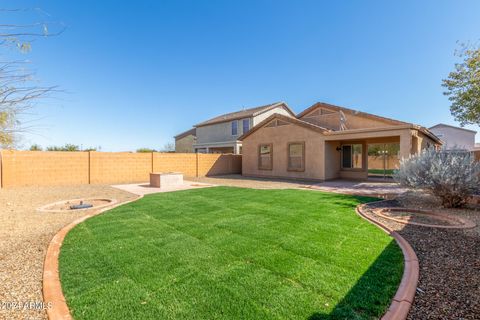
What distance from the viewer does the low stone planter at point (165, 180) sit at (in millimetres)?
13469

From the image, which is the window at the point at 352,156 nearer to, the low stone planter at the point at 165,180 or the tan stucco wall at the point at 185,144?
the low stone planter at the point at 165,180

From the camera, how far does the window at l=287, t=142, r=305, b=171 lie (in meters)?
16.9

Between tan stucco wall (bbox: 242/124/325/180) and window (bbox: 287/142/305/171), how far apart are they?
0.88 ft

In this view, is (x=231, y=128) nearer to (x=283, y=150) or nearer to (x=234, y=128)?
(x=234, y=128)

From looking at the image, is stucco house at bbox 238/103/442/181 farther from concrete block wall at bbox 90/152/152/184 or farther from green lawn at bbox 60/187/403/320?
green lawn at bbox 60/187/403/320

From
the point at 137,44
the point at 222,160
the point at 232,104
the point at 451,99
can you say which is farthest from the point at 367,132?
the point at 232,104

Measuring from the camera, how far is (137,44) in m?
15.3

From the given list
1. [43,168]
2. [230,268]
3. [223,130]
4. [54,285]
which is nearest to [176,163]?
[43,168]

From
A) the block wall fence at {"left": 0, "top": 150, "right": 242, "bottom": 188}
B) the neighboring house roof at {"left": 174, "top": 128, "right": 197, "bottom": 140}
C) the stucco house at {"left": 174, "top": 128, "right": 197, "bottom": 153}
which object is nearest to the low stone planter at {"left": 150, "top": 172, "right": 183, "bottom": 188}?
the block wall fence at {"left": 0, "top": 150, "right": 242, "bottom": 188}

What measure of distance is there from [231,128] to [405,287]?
26020 millimetres

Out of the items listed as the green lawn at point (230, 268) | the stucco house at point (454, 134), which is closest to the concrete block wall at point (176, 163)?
the green lawn at point (230, 268)

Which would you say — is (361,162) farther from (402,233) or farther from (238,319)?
(238,319)

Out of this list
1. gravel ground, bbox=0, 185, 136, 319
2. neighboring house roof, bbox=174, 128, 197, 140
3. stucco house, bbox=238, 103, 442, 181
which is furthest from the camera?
neighboring house roof, bbox=174, 128, 197, 140

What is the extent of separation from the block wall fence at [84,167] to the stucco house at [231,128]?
7.47 m
